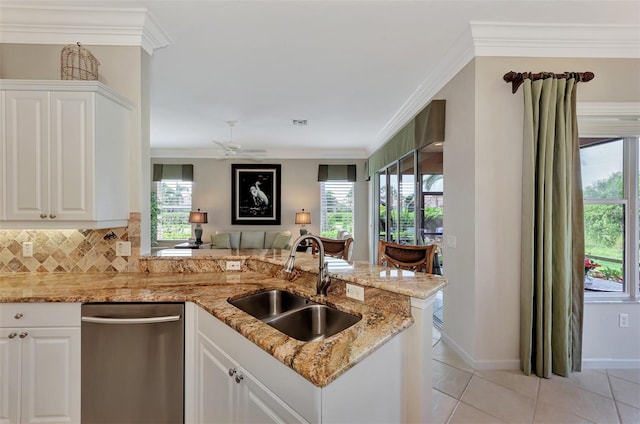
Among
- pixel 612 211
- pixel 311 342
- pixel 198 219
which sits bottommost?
pixel 311 342

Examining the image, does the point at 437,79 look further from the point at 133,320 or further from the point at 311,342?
the point at 133,320

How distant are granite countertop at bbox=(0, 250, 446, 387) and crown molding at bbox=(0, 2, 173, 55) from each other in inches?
68.5

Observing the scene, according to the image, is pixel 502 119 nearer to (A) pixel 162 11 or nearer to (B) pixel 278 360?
(B) pixel 278 360

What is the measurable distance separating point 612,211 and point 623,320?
92 centimetres

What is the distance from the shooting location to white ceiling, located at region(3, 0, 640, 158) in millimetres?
2072

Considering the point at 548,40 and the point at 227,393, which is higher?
the point at 548,40

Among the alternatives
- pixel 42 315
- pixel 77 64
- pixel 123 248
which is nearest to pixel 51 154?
pixel 77 64

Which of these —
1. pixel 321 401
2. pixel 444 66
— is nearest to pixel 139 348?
pixel 321 401

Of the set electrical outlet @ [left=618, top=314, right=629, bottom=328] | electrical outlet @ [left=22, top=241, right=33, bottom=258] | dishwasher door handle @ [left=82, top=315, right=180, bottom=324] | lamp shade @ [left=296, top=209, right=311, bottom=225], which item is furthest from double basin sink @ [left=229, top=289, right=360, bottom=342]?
lamp shade @ [left=296, top=209, right=311, bottom=225]

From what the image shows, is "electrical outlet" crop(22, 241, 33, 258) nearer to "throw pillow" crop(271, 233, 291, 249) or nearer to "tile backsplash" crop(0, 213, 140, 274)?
"tile backsplash" crop(0, 213, 140, 274)

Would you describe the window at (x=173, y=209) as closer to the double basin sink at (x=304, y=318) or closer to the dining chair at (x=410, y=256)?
the double basin sink at (x=304, y=318)

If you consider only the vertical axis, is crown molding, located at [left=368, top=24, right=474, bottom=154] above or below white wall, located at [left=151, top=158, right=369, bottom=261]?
above

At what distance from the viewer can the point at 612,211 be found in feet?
8.05

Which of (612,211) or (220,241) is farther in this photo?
(220,241)
